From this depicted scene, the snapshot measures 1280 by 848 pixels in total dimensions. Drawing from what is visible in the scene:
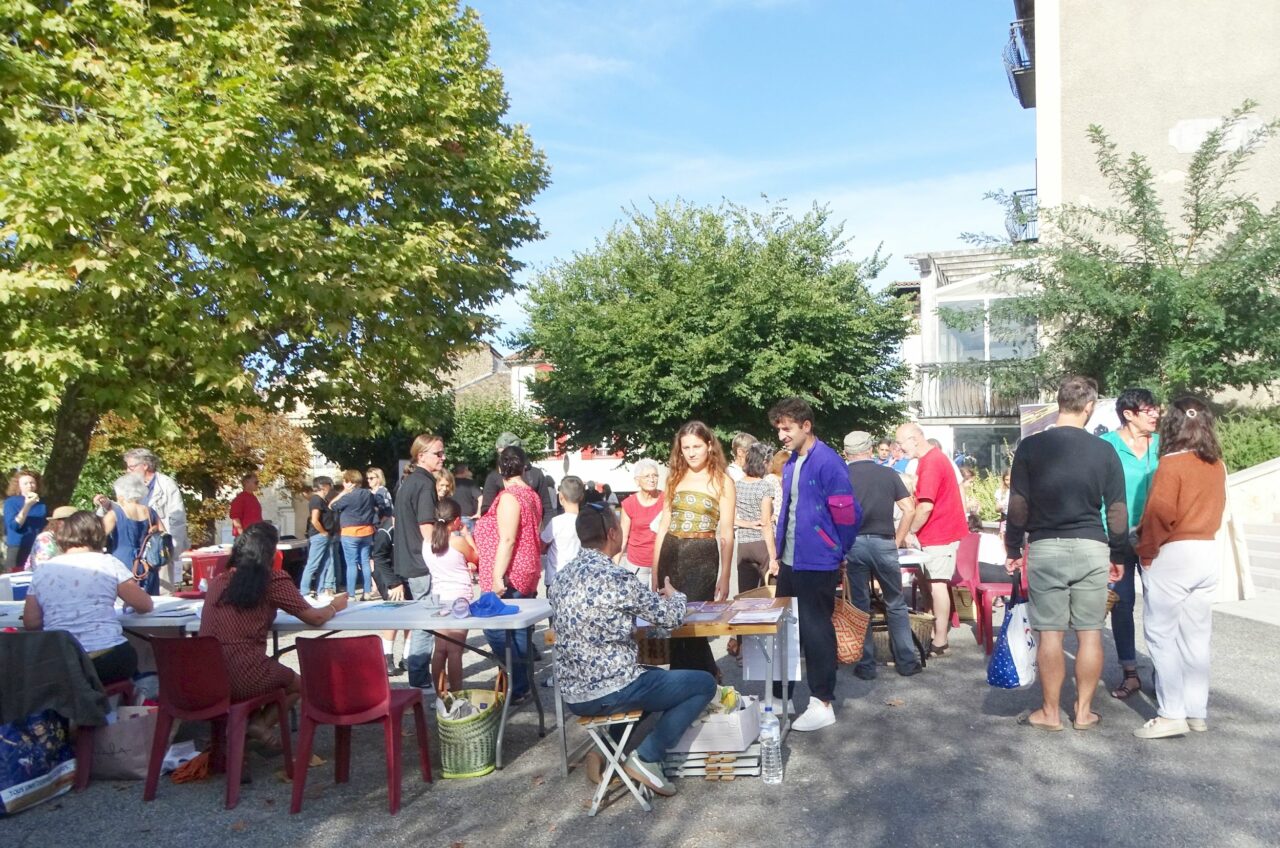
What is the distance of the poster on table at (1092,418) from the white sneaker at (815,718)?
22.2ft

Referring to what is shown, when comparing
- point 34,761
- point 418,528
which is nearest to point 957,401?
point 418,528

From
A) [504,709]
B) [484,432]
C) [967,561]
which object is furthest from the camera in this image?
[484,432]

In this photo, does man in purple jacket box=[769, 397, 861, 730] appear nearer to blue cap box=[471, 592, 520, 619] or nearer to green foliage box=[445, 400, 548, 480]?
blue cap box=[471, 592, 520, 619]

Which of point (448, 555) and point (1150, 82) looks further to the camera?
point (1150, 82)

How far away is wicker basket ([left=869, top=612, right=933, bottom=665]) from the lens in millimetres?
8312

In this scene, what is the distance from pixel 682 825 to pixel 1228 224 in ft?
62.5

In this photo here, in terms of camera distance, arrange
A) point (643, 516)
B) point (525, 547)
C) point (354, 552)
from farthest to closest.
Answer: point (354, 552) < point (643, 516) < point (525, 547)

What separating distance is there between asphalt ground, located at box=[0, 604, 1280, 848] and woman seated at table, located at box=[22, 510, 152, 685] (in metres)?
0.73

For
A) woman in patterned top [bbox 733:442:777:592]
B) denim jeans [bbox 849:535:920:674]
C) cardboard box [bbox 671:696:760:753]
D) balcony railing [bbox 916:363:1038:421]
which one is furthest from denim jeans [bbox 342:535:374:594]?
balcony railing [bbox 916:363:1038:421]

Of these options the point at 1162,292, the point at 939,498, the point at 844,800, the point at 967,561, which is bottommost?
the point at 844,800

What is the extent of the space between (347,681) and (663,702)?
154 cm

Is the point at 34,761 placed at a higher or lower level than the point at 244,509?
lower

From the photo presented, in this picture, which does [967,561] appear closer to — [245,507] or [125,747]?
[125,747]

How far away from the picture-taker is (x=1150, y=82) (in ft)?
75.4
